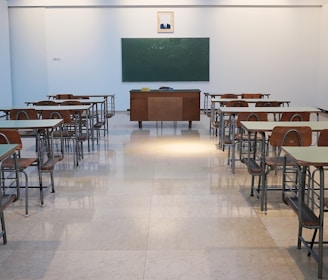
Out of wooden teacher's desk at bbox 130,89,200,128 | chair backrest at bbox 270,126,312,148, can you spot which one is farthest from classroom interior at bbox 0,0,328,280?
chair backrest at bbox 270,126,312,148

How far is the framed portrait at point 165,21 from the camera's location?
12906 millimetres

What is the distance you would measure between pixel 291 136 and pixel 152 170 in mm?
2308

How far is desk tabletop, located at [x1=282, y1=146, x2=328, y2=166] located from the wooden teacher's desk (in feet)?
22.3

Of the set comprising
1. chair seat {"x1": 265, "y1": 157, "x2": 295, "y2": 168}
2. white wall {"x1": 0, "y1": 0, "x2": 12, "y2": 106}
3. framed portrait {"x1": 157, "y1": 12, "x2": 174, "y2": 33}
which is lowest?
chair seat {"x1": 265, "y1": 157, "x2": 295, "y2": 168}

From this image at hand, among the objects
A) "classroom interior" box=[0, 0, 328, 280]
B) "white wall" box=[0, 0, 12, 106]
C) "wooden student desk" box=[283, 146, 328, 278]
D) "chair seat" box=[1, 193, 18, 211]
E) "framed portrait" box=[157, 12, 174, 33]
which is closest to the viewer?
"wooden student desk" box=[283, 146, 328, 278]

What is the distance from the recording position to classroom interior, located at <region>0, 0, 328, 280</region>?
3.23 meters

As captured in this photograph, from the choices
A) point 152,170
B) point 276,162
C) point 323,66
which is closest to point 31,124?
point 152,170

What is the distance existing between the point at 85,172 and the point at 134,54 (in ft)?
25.2

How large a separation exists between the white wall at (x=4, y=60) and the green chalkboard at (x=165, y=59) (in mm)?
3304

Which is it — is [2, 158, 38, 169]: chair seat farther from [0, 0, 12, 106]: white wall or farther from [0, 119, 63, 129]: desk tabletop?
[0, 0, 12, 106]: white wall

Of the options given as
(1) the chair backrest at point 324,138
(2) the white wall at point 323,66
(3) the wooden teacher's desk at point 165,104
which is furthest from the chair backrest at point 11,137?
(2) the white wall at point 323,66

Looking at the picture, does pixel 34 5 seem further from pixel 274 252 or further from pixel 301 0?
pixel 274 252

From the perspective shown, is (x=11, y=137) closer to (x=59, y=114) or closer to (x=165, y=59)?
(x=59, y=114)

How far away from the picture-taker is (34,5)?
1285 cm
